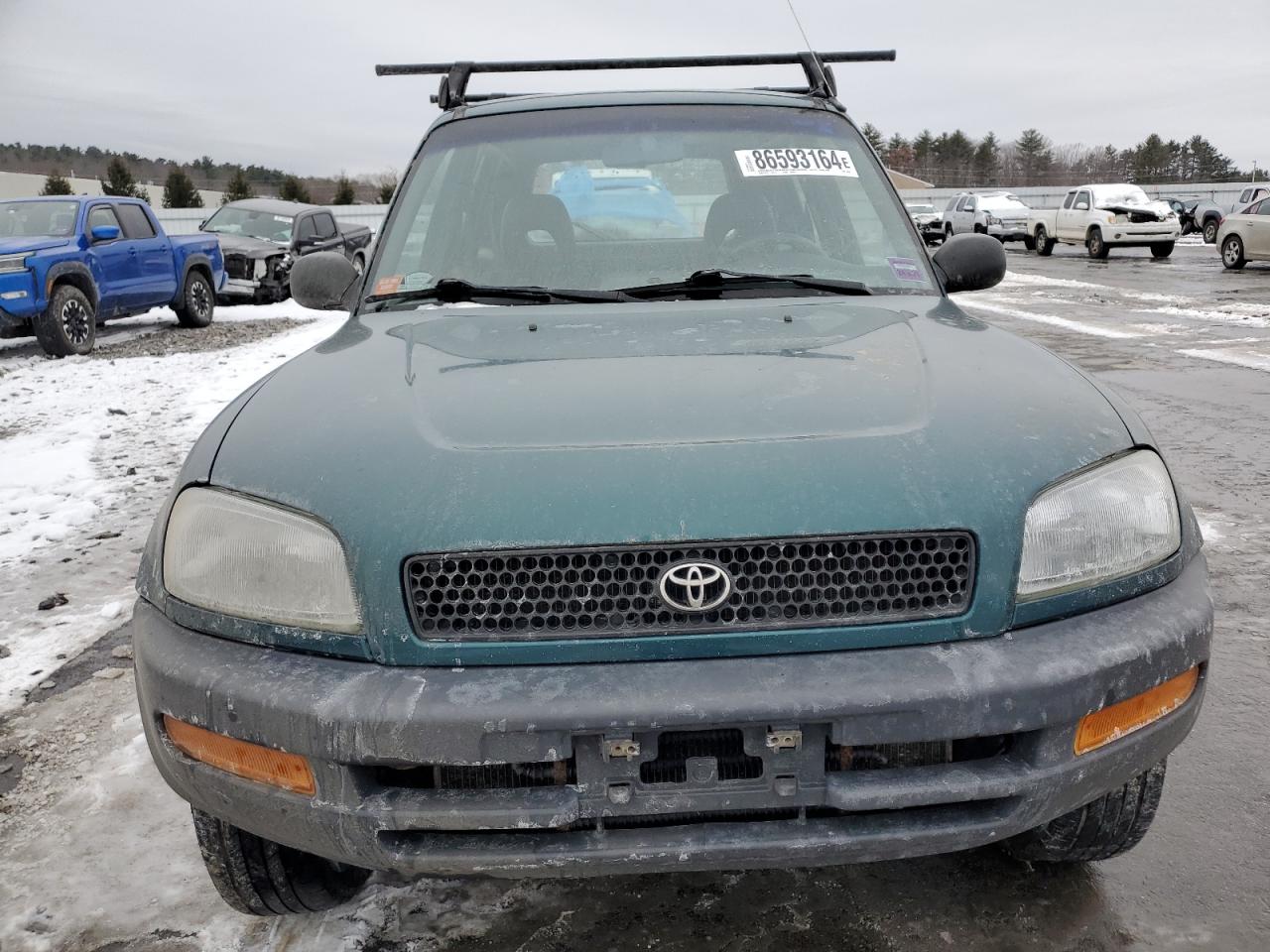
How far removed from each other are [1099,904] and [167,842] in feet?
6.73

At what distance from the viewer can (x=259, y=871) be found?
6.66 ft

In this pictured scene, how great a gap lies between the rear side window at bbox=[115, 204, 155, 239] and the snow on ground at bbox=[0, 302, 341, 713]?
6.94 feet

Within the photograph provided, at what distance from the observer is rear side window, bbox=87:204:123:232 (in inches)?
476

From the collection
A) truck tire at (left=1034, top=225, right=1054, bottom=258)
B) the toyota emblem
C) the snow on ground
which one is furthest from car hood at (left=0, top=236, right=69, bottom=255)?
truck tire at (left=1034, top=225, right=1054, bottom=258)

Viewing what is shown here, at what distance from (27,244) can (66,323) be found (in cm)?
86

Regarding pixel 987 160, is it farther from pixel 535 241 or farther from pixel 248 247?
pixel 535 241

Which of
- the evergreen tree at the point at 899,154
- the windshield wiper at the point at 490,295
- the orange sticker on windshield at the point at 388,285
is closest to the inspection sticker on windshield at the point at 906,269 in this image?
the windshield wiper at the point at 490,295

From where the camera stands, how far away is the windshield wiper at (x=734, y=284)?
2744 mm

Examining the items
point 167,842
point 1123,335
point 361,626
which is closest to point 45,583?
point 167,842

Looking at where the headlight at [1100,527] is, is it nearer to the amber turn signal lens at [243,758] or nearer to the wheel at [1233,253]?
the amber turn signal lens at [243,758]

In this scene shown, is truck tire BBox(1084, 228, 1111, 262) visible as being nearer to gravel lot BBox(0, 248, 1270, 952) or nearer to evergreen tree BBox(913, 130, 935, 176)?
A: gravel lot BBox(0, 248, 1270, 952)

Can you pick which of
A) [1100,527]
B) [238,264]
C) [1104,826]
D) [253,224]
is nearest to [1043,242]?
[253,224]

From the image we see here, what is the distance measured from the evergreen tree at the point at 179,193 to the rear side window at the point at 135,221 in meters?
31.8

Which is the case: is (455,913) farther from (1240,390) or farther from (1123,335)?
(1123,335)
